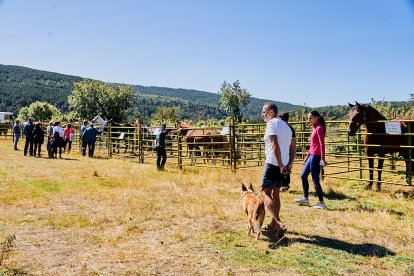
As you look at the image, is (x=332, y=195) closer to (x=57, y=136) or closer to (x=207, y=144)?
(x=207, y=144)

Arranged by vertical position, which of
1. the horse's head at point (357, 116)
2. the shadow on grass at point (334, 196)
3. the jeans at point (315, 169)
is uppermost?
the horse's head at point (357, 116)

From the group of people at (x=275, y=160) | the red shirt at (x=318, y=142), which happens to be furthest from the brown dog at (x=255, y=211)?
the red shirt at (x=318, y=142)

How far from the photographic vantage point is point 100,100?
54.2 m

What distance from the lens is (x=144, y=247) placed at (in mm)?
4938

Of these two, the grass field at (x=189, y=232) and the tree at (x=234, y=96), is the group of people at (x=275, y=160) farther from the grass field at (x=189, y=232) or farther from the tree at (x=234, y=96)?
the tree at (x=234, y=96)

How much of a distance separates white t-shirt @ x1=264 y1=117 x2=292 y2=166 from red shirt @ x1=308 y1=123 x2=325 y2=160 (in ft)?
6.15

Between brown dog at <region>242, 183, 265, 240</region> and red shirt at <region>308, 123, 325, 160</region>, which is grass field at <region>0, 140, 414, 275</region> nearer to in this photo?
brown dog at <region>242, 183, 265, 240</region>

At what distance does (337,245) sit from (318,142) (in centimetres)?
248

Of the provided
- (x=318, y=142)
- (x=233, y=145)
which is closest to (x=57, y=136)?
(x=233, y=145)

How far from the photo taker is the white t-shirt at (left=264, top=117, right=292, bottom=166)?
16.3 ft

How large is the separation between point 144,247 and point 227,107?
59521 millimetres

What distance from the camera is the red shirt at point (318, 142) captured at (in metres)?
6.73

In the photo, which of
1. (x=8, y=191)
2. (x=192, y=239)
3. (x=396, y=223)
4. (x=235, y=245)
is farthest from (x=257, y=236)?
(x=8, y=191)

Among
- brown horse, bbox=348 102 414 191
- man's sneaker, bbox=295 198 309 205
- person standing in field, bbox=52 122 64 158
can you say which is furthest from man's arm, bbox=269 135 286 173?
person standing in field, bbox=52 122 64 158
